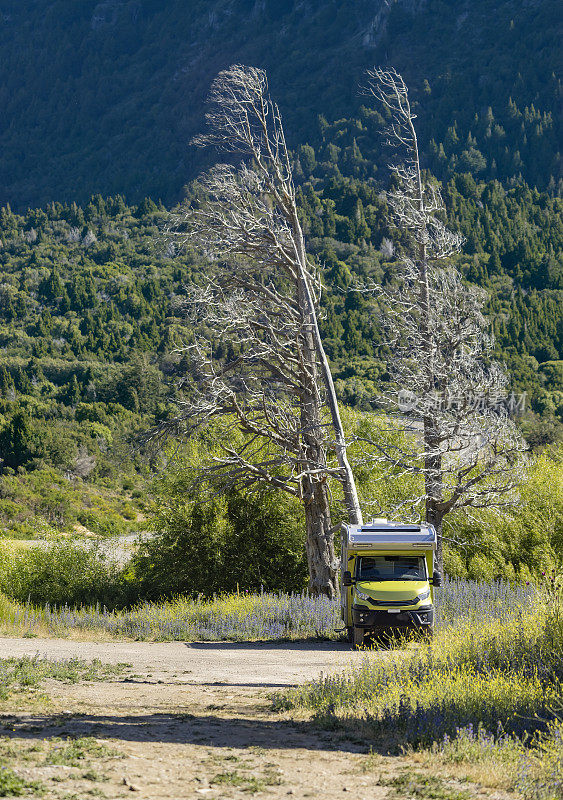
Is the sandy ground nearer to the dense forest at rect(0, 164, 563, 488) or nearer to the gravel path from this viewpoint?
the gravel path

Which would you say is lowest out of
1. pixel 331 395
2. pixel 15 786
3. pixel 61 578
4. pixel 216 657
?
pixel 61 578

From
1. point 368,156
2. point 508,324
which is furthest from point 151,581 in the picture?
point 368,156

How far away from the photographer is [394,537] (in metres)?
14.7

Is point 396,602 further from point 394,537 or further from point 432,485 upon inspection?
point 432,485

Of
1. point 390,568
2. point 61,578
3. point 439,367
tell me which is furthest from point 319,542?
point 61,578

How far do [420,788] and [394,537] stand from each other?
8.21 metres

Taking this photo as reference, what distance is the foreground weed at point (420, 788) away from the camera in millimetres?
6355

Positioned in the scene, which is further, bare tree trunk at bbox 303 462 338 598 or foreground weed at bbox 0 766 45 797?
bare tree trunk at bbox 303 462 338 598

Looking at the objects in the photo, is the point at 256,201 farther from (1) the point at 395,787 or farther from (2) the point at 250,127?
(1) the point at 395,787

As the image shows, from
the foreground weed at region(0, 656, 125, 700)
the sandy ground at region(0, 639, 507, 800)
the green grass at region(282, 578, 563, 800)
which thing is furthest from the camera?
the foreground weed at region(0, 656, 125, 700)

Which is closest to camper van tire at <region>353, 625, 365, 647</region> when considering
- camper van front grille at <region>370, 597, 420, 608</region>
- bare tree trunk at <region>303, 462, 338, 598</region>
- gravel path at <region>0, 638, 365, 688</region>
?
gravel path at <region>0, 638, 365, 688</region>

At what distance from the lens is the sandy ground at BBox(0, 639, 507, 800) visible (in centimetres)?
647

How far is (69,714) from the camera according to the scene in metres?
8.77

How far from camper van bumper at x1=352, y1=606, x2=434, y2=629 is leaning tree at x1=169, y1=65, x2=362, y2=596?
6252 mm
